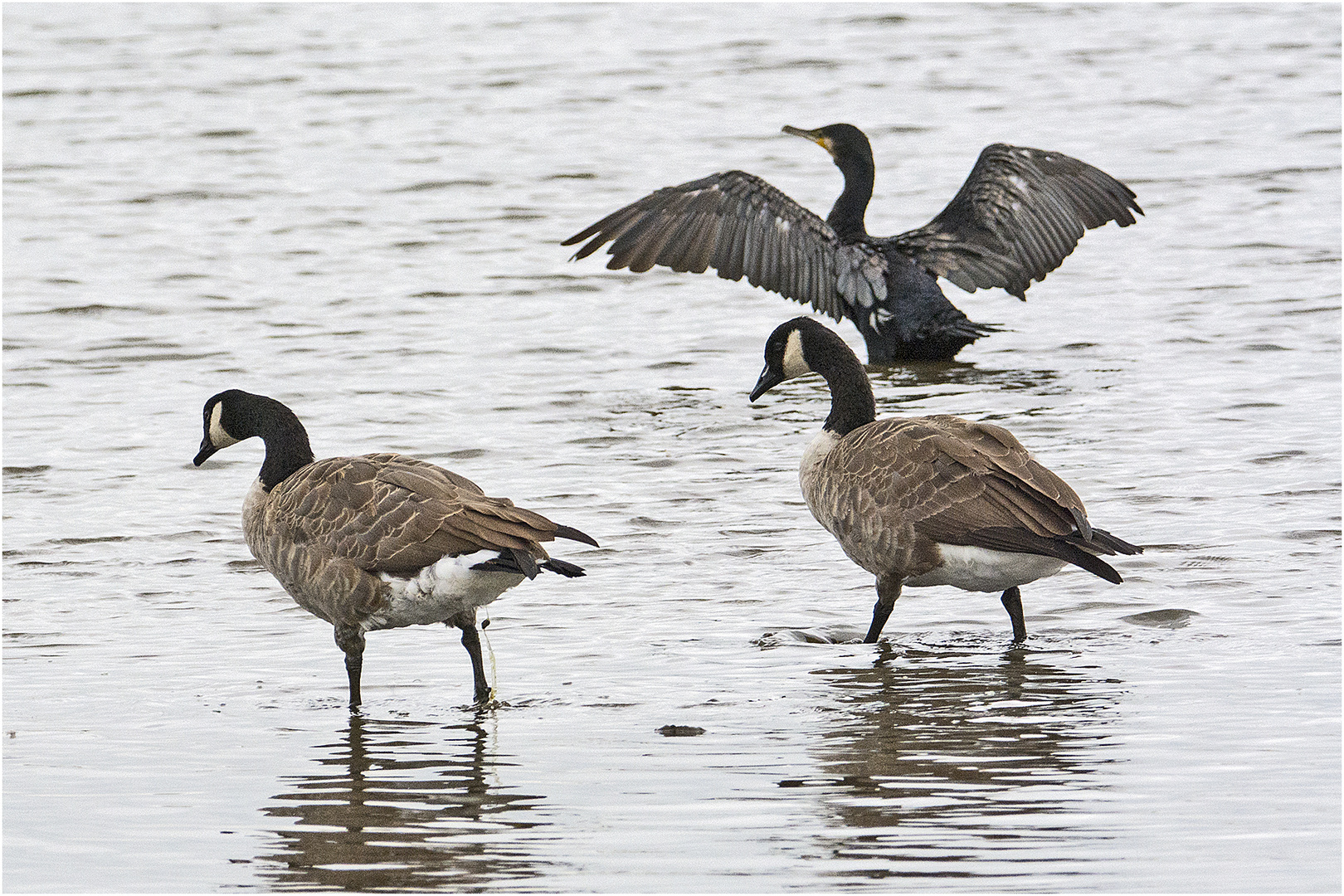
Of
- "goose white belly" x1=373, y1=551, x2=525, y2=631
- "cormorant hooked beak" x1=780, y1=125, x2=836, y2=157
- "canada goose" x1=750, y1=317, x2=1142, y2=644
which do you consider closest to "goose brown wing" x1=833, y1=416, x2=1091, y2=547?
"canada goose" x1=750, y1=317, x2=1142, y2=644

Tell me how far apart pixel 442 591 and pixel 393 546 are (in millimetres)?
236

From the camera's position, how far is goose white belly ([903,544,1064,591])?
7145 mm

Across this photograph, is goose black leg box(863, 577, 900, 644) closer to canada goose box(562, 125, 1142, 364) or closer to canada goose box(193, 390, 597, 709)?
canada goose box(193, 390, 597, 709)

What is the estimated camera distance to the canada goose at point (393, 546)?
671 cm

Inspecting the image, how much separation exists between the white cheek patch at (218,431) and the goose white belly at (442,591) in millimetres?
1543

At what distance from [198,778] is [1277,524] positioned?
202 inches

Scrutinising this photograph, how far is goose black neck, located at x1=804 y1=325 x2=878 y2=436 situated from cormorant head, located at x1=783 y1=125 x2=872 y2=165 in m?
5.38

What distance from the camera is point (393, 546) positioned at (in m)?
6.84

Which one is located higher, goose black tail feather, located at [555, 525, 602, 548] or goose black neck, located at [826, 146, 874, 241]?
goose black neck, located at [826, 146, 874, 241]

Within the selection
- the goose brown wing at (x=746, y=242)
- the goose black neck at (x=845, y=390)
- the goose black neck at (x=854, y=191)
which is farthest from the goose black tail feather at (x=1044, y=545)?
the goose black neck at (x=854, y=191)

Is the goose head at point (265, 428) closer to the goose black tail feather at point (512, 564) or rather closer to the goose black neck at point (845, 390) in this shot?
the goose black tail feather at point (512, 564)

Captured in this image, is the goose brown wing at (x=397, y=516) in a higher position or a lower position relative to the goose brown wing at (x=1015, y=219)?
lower

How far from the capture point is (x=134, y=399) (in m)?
12.7

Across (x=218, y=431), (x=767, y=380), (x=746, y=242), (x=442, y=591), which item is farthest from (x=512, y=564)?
(x=746, y=242)
